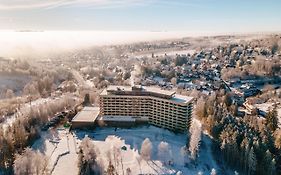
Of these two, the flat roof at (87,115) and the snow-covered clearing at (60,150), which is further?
the flat roof at (87,115)

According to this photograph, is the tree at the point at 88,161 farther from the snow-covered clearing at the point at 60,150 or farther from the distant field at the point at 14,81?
the distant field at the point at 14,81

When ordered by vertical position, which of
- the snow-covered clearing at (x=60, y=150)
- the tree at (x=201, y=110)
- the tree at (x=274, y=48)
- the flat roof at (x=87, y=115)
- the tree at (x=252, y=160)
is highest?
the tree at (x=274, y=48)

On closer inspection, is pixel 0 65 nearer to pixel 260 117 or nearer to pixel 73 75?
pixel 73 75

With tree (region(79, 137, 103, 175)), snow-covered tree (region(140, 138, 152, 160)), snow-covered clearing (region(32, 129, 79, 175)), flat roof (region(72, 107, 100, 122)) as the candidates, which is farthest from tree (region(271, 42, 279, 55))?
tree (region(79, 137, 103, 175))

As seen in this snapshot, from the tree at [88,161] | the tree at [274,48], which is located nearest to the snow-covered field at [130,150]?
the tree at [88,161]

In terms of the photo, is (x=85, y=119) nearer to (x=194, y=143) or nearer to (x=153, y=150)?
(x=153, y=150)

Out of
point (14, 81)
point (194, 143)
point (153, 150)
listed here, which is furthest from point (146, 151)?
point (14, 81)

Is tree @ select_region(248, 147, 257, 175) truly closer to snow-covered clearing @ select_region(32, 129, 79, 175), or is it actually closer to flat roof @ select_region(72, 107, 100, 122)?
snow-covered clearing @ select_region(32, 129, 79, 175)

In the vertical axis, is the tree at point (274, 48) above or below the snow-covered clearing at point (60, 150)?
above
